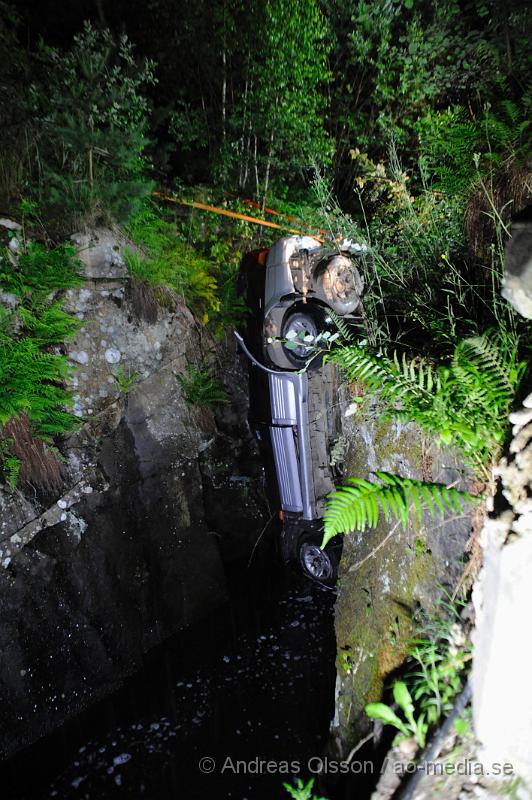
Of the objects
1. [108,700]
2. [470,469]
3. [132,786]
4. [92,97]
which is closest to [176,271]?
[92,97]

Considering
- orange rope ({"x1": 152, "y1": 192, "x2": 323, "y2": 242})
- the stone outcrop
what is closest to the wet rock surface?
the stone outcrop

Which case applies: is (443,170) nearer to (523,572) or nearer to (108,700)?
(523,572)

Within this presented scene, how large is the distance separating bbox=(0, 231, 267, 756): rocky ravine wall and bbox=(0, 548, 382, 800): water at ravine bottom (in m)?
0.25

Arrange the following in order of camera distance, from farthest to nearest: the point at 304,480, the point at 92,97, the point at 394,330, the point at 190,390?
the point at 190,390
the point at 92,97
the point at 304,480
the point at 394,330

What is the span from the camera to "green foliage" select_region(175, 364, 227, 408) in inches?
214

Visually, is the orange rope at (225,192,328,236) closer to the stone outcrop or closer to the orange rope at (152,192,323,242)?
the orange rope at (152,192,323,242)

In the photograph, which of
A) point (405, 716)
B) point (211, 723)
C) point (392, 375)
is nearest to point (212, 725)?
point (211, 723)

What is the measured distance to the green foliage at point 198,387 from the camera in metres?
5.43

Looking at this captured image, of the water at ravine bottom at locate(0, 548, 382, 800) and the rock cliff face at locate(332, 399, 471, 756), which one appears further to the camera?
the water at ravine bottom at locate(0, 548, 382, 800)

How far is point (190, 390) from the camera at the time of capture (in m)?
5.44

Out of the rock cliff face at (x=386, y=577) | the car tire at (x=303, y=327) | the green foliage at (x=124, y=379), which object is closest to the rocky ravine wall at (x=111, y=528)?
the green foliage at (x=124, y=379)

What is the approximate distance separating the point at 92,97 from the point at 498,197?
174 inches

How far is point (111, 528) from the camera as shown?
4617mm

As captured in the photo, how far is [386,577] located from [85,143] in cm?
525
